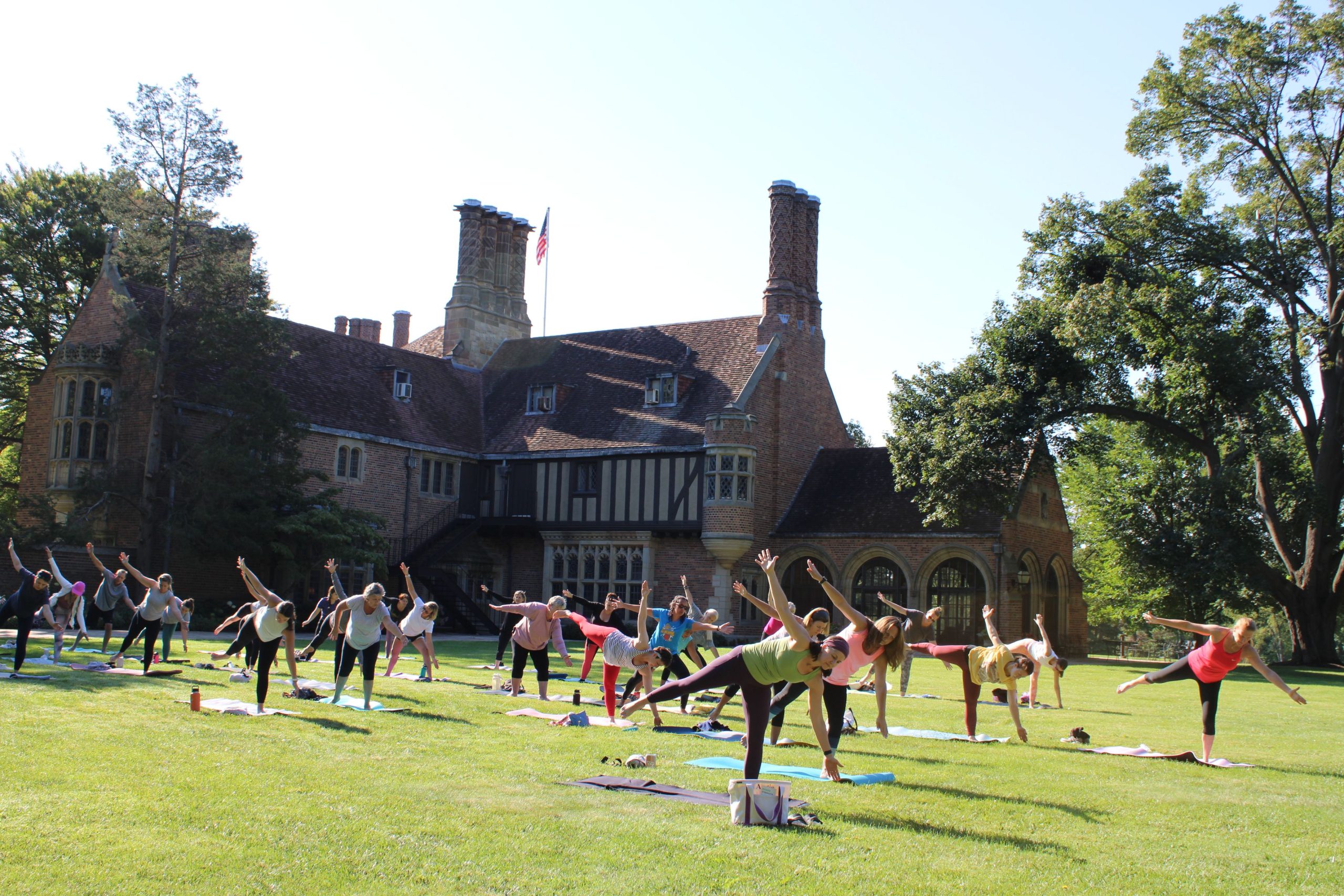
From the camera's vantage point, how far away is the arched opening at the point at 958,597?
114 ft

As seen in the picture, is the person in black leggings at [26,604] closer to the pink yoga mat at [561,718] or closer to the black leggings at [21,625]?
the black leggings at [21,625]

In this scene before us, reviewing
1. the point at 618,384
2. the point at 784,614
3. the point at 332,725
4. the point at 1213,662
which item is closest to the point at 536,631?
the point at 332,725

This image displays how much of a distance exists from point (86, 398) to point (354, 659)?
909 inches

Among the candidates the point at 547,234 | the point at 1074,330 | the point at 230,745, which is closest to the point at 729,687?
the point at 230,745

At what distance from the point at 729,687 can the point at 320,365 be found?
27.9 metres

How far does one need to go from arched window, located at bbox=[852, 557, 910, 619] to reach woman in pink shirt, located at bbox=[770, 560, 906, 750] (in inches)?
980

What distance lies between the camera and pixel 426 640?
18.4 metres

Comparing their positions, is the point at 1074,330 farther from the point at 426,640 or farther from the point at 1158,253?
the point at 426,640

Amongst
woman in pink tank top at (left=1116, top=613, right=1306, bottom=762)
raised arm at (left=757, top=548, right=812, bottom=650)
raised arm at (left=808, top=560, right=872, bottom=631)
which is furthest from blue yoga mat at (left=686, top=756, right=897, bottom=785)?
woman in pink tank top at (left=1116, top=613, right=1306, bottom=762)

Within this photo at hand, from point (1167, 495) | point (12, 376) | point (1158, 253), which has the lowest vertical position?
point (1167, 495)

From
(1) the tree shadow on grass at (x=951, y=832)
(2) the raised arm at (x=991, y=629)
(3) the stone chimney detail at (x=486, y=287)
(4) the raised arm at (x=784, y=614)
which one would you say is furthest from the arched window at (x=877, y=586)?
(1) the tree shadow on grass at (x=951, y=832)

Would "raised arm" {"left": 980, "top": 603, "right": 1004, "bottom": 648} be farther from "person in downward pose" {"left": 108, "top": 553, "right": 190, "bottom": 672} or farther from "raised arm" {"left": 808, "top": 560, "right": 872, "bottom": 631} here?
Result: "person in downward pose" {"left": 108, "top": 553, "right": 190, "bottom": 672}

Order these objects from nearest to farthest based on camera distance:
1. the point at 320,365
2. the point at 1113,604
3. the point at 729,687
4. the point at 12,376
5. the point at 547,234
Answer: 1. the point at 729,687
2. the point at 320,365
3. the point at 12,376
4. the point at 547,234
5. the point at 1113,604

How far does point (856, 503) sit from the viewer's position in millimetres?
37375
